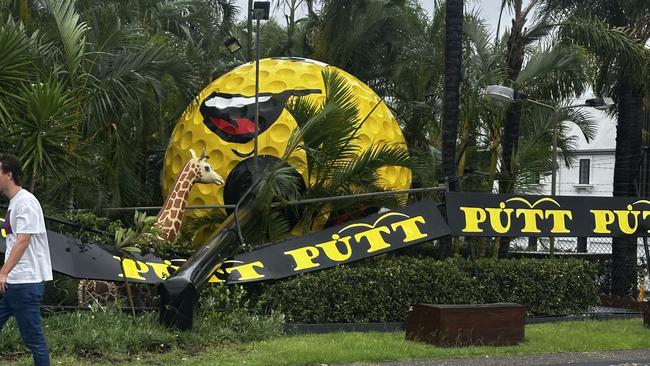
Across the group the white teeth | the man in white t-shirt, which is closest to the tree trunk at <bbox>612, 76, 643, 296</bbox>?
the white teeth

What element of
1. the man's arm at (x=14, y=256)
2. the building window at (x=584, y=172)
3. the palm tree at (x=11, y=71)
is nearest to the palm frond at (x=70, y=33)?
the palm tree at (x=11, y=71)

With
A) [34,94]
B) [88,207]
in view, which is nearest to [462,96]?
[88,207]

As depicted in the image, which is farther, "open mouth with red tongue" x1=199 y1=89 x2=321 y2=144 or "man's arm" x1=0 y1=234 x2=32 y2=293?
"open mouth with red tongue" x1=199 y1=89 x2=321 y2=144

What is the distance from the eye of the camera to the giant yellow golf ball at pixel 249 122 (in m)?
12.8

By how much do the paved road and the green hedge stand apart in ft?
7.16

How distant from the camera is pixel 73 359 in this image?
25.7ft

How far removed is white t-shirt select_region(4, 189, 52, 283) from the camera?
253 inches

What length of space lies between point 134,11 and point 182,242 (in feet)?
17.7

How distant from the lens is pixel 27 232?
21.0 feet

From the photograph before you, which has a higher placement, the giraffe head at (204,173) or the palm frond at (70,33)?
the palm frond at (70,33)

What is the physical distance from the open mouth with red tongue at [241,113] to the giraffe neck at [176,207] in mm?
1214

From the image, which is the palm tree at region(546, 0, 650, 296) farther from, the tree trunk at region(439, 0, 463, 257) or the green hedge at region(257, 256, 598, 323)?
the green hedge at region(257, 256, 598, 323)

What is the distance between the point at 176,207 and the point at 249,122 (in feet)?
6.42

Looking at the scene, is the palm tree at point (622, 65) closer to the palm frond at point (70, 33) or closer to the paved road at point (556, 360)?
the paved road at point (556, 360)
